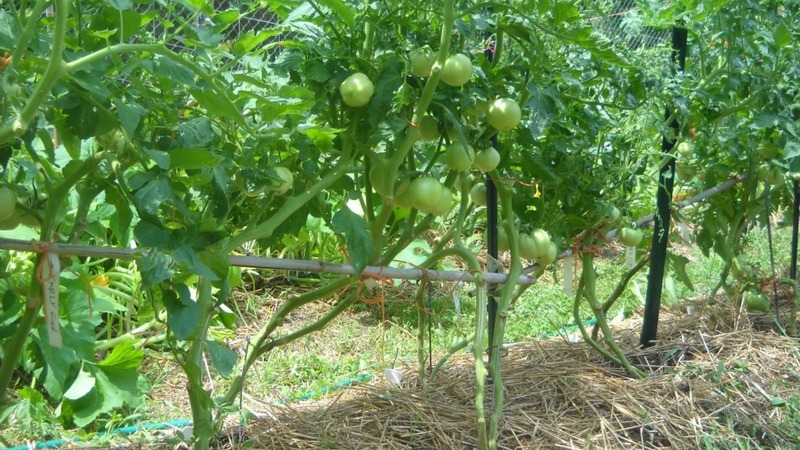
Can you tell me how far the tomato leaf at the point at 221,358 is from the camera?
4.90 feet

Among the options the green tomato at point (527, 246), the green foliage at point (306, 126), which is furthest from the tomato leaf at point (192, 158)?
the green tomato at point (527, 246)

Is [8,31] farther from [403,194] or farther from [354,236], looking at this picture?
[403,194]

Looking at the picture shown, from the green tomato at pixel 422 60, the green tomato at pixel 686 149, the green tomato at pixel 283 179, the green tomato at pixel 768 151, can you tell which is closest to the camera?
the green tomato at pixel 283 179

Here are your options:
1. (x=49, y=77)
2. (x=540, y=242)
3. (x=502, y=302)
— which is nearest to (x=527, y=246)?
(x=540, y=242)

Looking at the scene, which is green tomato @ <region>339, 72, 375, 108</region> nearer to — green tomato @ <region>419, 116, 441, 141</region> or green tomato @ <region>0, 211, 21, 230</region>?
green tomato @ <region>419, 116, 441, 141</region>

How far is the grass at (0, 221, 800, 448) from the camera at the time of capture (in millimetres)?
2905

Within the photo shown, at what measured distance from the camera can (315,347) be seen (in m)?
3.57

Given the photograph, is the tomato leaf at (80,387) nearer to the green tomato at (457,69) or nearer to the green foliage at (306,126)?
the green foliage at (306,126)

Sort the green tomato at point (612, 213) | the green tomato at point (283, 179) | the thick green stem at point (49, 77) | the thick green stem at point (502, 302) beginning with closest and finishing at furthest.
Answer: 1. the thick green stem at point (49, 77)
2. the green tomato at point (283, 179)
3. the thick green stem at point (502, 302)
4. the green tomato at point (612, 213)

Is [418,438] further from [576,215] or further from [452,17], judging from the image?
[452,17]

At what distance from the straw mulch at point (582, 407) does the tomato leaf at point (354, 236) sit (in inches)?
25.4

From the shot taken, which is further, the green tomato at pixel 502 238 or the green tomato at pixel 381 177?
the green tomato at pixel 502 238

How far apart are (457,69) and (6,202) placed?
2.81 feet

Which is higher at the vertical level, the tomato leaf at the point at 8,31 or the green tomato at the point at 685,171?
the green tomato at the point at 685,171
